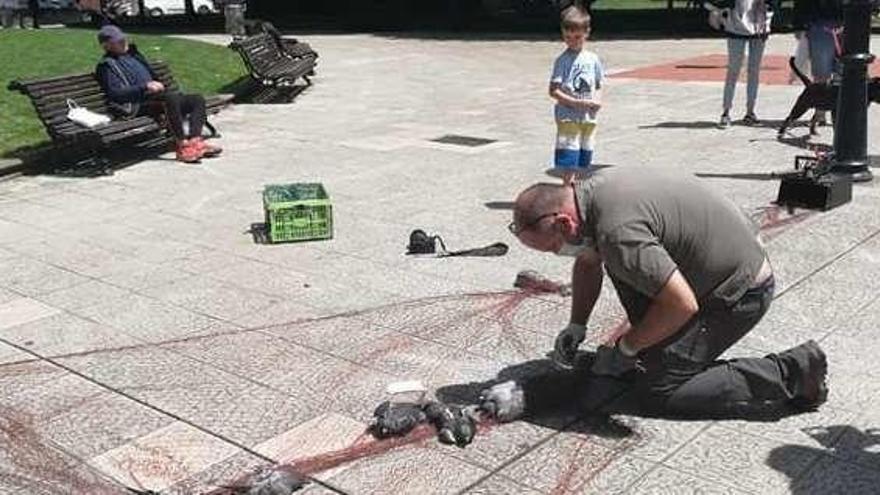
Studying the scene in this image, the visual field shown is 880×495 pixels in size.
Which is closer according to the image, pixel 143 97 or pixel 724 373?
pixel 724 373

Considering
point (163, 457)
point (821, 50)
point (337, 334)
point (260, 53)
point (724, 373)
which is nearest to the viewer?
point (163, 457)

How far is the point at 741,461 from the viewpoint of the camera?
3.82 metres

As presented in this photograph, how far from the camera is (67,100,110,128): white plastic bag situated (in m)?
9.41

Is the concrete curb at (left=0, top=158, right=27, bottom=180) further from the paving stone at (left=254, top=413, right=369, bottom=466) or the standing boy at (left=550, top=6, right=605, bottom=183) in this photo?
the paving stone at (left=254, top=413, right=369, bottom=466)

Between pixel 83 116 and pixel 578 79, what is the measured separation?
4852 mm

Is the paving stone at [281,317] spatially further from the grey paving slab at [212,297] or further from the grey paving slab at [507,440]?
the grey paving slab at [507,440]

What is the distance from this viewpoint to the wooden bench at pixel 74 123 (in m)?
9.34

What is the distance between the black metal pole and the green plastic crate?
4048mm

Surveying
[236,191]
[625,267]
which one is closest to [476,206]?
[236,191]

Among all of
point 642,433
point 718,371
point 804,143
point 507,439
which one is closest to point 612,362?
point 642,433

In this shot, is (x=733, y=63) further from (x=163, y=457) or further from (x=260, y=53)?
(x=163, y=457)

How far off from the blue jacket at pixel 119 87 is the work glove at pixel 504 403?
6827 mm

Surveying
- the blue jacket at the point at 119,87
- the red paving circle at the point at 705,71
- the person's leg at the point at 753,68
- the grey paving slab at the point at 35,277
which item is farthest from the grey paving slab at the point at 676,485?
the red paving circle at the point at 705,71

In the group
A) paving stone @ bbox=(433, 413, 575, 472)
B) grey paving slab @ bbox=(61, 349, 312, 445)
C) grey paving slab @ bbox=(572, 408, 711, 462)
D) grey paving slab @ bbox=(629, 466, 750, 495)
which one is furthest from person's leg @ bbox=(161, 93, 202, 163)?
grey paving slab @ bbox=(629, 466, 750, 495)
